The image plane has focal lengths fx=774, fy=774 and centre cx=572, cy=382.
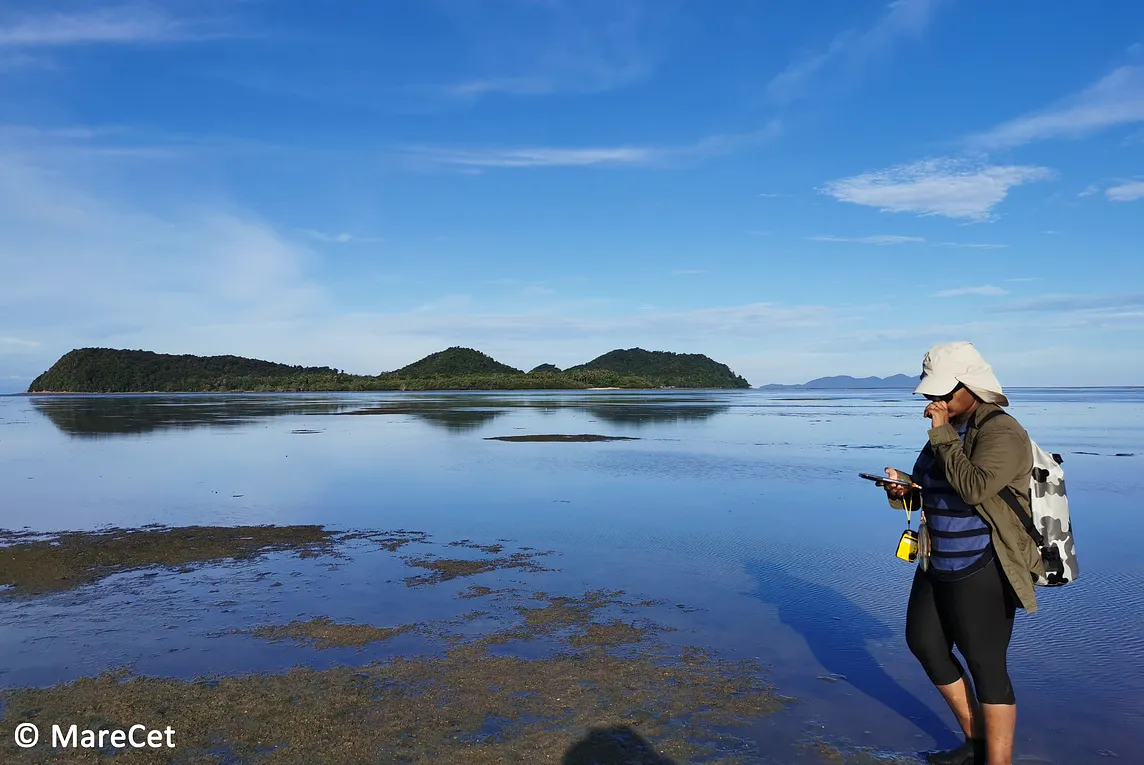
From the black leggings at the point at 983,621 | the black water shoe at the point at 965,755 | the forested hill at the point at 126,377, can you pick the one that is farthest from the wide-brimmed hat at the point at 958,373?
the forested hill at the point at 126,377

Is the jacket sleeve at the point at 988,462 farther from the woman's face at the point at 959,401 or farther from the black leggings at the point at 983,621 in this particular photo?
the black leggings at the point at 983,621

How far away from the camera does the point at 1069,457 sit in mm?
21250

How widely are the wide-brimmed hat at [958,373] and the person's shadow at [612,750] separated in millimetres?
2637

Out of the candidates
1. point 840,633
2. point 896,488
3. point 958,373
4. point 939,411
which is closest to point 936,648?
point 896,488

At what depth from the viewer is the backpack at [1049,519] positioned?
4.01 m

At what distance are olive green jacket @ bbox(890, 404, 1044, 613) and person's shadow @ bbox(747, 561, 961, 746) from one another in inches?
60.3

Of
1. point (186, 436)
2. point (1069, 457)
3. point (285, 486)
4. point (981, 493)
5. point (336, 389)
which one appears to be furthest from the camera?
point (336, 389)

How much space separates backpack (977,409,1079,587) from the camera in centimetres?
401

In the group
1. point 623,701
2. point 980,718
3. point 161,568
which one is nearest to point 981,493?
point 980,718

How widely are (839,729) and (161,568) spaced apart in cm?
807

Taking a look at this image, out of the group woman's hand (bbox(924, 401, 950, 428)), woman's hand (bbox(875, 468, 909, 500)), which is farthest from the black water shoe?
woman's hand (bbox(924, 401, 950, 428))

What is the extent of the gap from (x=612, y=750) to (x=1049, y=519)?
9.05 feet

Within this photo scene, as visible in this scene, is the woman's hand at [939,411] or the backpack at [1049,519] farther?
the woman's hand at [939,411]

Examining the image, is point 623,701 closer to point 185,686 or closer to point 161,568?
point 185,686
